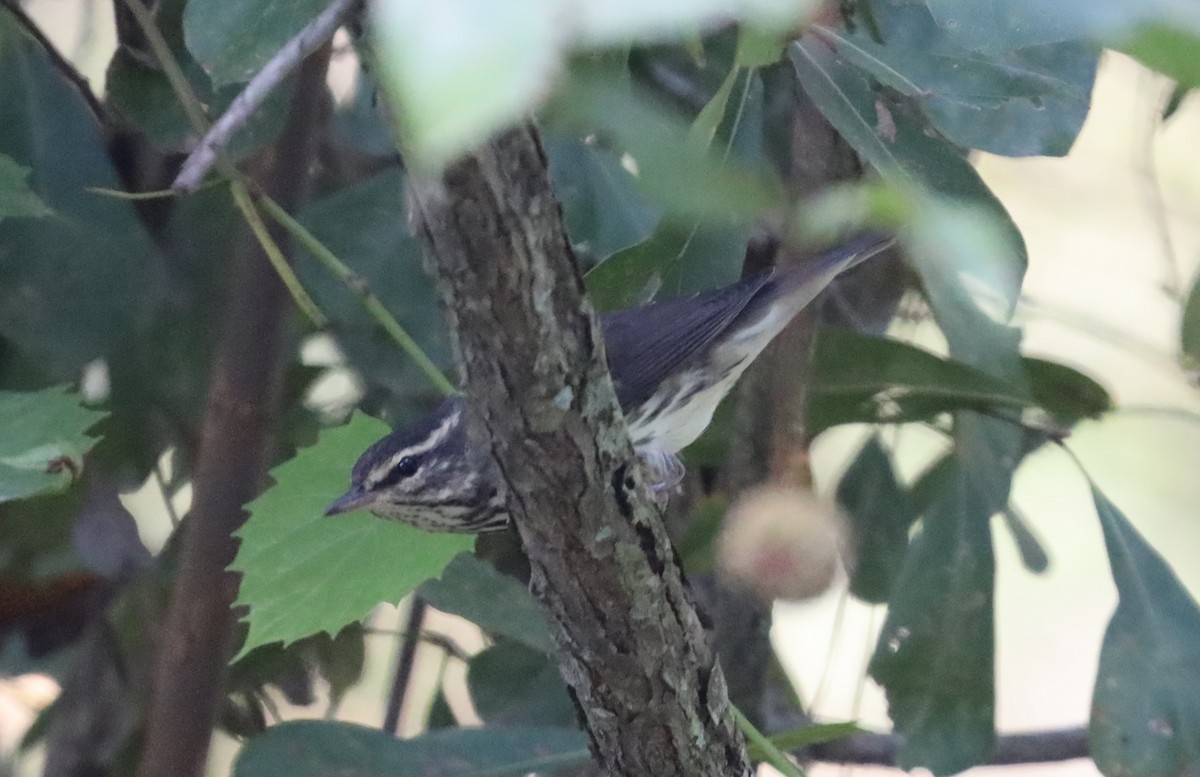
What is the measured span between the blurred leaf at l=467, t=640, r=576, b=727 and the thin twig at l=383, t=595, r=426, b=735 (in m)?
0.20

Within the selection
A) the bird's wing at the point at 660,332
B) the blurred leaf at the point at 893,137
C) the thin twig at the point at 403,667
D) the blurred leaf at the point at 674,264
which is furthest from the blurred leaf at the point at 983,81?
the thin twig at the point at 403,667

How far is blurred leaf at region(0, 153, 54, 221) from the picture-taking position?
3.84 ft

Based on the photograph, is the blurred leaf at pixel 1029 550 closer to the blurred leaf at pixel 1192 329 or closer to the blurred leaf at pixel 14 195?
the blurred leaf at pixel 1192 329

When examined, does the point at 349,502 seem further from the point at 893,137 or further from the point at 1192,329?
the point at 1192,329

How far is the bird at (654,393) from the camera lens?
1.46 metres

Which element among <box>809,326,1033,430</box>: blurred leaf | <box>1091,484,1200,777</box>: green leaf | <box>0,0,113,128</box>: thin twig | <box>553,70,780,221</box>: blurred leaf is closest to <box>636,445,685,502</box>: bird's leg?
<box>809,326,1033,430</box>: blurred leaf

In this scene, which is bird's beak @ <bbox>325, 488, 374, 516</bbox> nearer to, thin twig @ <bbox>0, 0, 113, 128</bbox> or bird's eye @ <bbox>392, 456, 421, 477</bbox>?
bird's eye @ <bbox>392, 456, 421, 477</bbox>

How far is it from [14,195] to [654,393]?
0.76m

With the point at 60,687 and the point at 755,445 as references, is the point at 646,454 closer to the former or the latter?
the point at 755,445

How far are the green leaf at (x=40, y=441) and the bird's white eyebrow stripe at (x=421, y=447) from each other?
40 centimetres

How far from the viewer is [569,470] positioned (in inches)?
30.1

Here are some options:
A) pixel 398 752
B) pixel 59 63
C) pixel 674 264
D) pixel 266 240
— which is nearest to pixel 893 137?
pixel 674 264

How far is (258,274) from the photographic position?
1.46 meters

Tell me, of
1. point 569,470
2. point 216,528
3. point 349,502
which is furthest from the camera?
point 216,528
